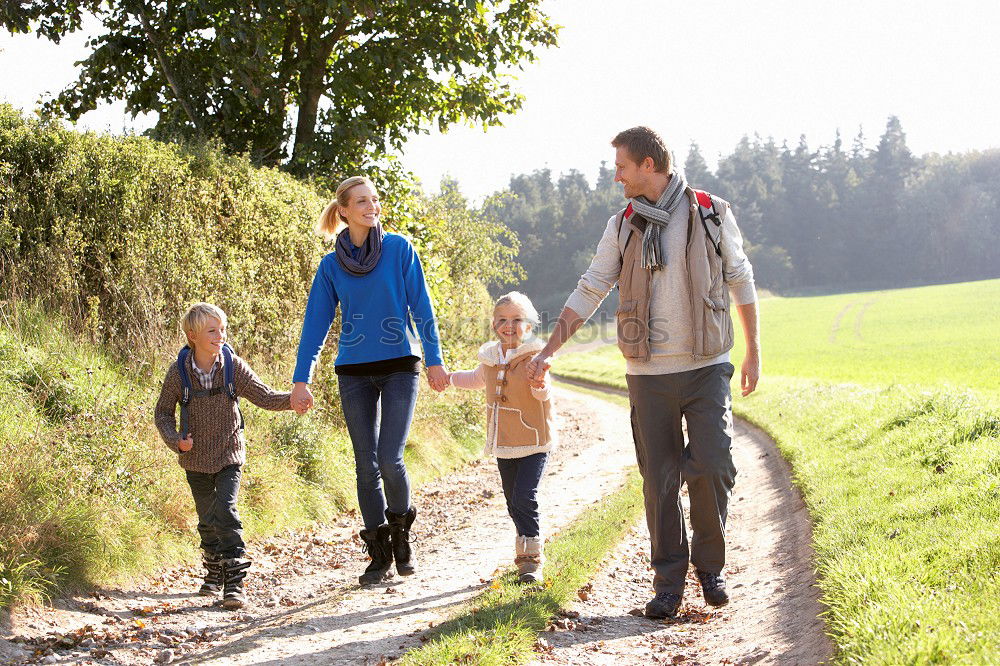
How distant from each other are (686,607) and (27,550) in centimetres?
398

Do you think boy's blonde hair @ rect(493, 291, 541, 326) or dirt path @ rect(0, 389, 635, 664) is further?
boy's blonde hair @ rect(493, 291, 541, 326)

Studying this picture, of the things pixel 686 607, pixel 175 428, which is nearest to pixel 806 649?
pixel 686 607

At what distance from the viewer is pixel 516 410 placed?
5.67 meters

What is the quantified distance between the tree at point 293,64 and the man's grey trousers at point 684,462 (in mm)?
8075

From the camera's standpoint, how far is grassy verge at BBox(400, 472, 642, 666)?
13.6 feet

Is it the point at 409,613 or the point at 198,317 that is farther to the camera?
the point at 198,317

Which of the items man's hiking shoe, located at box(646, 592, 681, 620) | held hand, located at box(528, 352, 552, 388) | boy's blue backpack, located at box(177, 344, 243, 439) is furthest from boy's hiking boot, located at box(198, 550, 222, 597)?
man's hiking shoe, located at box(646, 592, 681, 620)

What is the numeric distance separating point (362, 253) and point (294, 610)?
2.30 metres

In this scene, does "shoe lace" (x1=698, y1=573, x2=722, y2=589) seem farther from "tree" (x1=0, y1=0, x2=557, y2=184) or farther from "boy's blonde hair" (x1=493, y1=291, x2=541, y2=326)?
"tree" (x1=0, y1=0, x2=557, y2=184)

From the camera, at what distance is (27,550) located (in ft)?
16.9

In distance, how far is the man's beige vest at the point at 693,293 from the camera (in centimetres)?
477

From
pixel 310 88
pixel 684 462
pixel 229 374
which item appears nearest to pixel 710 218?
pixel 684 462

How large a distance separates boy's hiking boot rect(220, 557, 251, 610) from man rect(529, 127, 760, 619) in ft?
7.83

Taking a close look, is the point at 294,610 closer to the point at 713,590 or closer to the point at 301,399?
the point at 301,399
